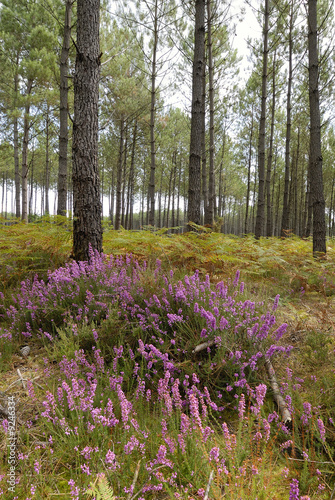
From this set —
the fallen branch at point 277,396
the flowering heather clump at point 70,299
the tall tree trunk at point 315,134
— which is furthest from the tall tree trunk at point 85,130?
the tall tree trunk at point 315,134

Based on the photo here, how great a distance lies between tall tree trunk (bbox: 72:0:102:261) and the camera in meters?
3.42

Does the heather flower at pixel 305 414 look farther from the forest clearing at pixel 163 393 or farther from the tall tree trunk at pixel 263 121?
the tall tree trunk at pixel 263 121

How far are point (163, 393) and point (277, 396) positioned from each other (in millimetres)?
766

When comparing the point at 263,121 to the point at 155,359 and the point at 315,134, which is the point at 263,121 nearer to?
the point at 315,134

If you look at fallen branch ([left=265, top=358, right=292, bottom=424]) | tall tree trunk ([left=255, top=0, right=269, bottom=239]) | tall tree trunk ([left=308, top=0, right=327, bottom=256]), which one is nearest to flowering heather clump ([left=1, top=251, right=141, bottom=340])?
fallen branch ([left=265, top=358, right=292, bottom=424])

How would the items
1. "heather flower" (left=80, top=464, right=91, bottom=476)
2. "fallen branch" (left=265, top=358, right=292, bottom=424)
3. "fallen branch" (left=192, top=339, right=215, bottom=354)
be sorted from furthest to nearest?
"fallen branch" (left=192, top=339, right=215, bottom=354), "fallen branch" (left=265, top=358, right=292, bottom=424), "heather flower" (left=80, top=464, right=91, bottom=476)

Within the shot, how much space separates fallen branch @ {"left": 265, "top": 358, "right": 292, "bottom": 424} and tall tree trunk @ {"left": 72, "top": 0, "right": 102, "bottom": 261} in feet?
8.30

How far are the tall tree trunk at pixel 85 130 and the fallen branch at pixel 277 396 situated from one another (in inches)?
99.6

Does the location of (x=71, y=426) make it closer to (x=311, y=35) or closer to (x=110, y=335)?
(x=110, y=335)

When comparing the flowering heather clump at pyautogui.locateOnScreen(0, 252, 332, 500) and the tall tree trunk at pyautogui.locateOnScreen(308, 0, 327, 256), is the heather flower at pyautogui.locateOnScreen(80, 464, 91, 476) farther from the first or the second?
the tall tree trunk at pyautogui.locateOnScreen(308, 0, 327, 256)

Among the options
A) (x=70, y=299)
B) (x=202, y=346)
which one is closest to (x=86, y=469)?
(x=202, y=346)

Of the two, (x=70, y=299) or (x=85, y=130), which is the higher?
(x=85, y=130)

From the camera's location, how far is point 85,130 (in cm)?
347

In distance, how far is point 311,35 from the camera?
204 inches
